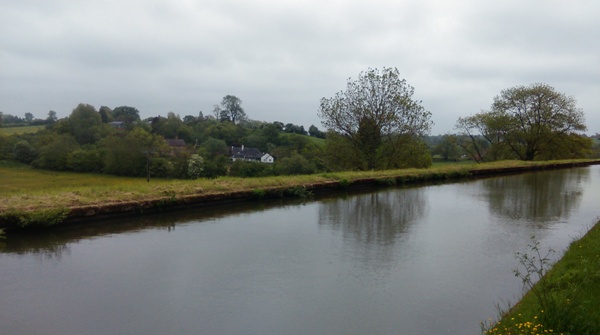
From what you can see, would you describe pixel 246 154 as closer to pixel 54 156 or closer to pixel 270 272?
pixel 54 156

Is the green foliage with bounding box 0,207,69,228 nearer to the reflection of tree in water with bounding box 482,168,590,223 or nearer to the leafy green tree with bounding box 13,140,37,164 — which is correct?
the reflection of tree in water with bounding box 482,168,590,223

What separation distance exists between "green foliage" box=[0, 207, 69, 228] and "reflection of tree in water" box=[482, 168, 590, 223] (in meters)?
8.10

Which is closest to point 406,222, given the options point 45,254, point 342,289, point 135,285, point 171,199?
point 342,289

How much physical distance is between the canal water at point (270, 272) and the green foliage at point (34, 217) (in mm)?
211

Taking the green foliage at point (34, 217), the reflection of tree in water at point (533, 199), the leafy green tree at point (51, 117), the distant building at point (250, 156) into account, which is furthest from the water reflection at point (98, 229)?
the leafy green tree at point (51, 117)

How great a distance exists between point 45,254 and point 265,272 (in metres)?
2.83

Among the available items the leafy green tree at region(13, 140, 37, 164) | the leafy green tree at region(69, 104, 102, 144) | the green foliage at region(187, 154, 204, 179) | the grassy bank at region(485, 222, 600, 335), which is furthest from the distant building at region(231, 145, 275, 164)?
the grassy bank at region(485, 222, 600, 335)

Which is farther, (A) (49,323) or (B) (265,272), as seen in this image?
(B) (265,272)

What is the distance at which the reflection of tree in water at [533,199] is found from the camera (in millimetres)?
8805

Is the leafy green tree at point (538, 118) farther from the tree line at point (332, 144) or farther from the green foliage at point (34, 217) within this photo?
the green foliage at point (34, 217)

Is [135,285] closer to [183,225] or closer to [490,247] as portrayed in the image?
[183,225]

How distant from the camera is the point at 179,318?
3.60m

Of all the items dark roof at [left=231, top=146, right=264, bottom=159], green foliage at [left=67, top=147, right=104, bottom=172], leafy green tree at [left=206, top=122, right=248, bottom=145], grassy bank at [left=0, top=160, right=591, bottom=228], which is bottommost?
grassy bank at [left=0, top=160, right=591, bottom=228]

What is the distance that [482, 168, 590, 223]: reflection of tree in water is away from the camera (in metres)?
8.80
